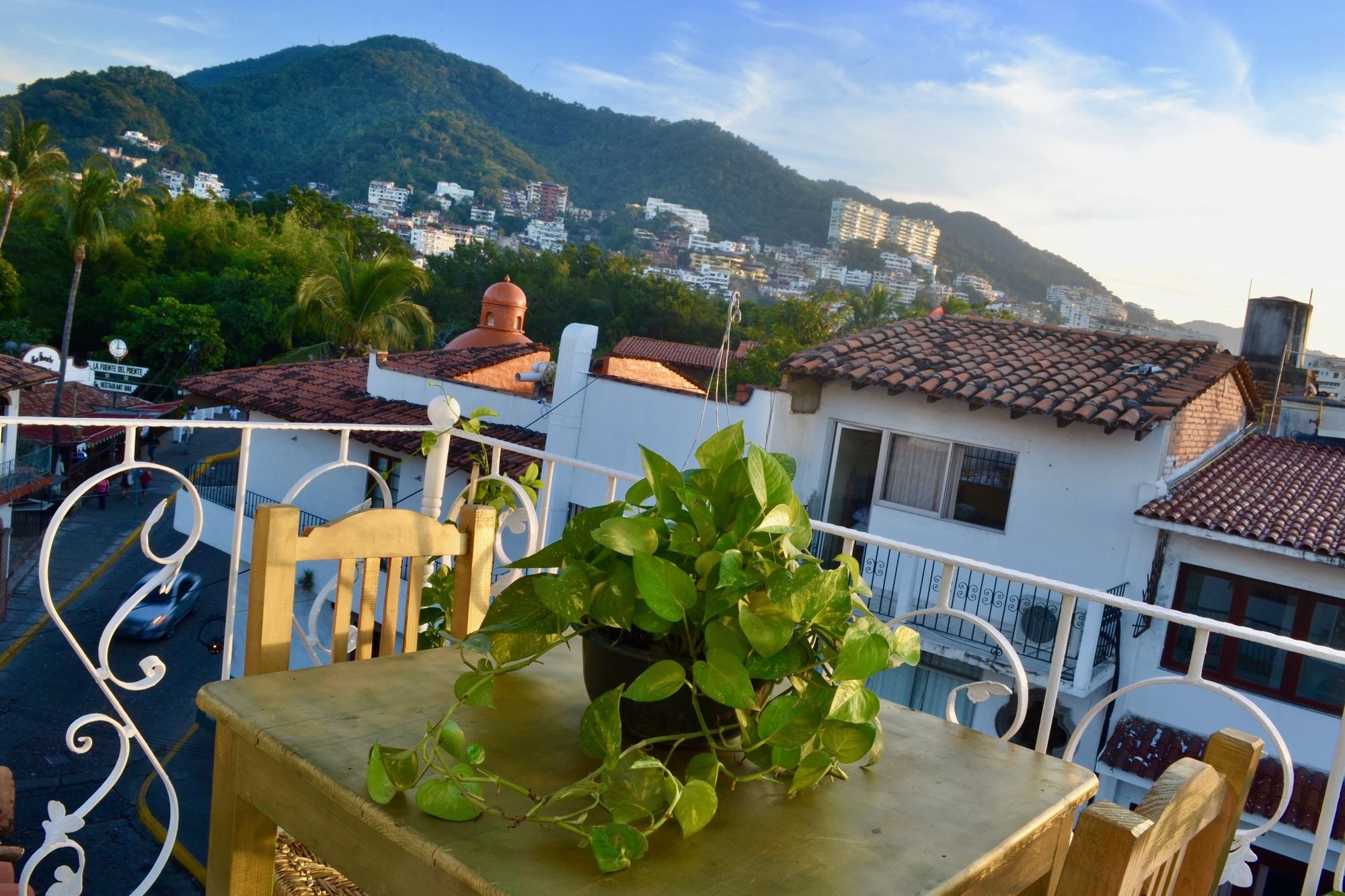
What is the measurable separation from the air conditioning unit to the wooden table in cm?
1046

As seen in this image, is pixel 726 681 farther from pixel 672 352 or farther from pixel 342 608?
pixel 672 352

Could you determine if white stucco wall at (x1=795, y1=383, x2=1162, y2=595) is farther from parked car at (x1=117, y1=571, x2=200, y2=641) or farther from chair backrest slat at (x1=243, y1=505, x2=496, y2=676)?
parked car at (x1=117, y1=571, x2=200, y2=641)

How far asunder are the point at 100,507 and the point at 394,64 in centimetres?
7207

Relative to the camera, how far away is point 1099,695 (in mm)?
11648

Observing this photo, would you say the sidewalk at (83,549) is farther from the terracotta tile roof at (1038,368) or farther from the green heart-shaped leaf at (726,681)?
the green heart-shaped leaf at (726,681)

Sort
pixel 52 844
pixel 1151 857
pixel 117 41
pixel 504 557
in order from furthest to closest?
pixel 117 41 < pixel 504 557 < pixel 52 844 < pixel 1151 857

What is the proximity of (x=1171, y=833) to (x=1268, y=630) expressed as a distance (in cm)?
1097

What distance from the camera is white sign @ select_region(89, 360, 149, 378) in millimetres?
32406

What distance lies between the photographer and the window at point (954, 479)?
12.0 meters

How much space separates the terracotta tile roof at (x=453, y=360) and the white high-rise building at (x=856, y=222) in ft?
145

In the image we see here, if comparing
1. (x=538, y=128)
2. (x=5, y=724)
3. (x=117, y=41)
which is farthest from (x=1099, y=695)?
(x=117, y=41)

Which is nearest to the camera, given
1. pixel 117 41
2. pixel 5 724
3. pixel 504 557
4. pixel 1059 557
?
pixel 504 557

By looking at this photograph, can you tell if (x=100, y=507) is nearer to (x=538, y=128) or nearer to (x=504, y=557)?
(x=504, y=557)

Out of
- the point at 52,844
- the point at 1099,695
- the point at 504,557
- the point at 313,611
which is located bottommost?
the point at 1099,695
